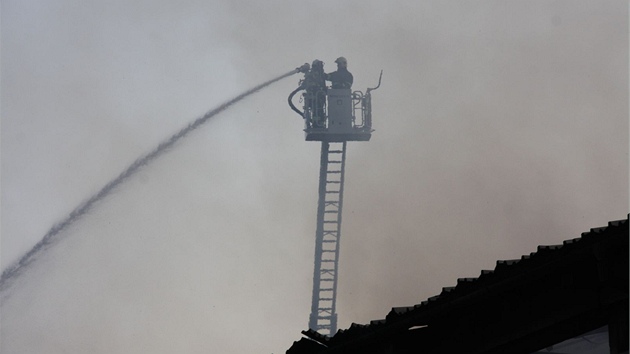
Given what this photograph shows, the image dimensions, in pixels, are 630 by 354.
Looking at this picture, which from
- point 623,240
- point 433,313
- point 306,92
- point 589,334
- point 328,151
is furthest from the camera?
point 328,151

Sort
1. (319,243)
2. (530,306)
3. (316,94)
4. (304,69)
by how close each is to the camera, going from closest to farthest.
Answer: (530,306)
(316,94)
(304,69)
(319,243)

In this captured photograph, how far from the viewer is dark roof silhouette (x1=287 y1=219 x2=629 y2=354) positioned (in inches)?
504

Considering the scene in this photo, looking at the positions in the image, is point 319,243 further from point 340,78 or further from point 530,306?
point 530,306

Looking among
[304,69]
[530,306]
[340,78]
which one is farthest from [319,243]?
[530,306]

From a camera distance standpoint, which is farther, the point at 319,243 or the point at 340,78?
the point at 319,243

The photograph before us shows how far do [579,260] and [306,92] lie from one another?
92.4 meters

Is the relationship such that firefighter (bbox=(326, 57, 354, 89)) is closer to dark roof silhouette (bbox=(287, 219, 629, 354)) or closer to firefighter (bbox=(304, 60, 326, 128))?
firefighter (bbox=(304, 60, 326, 128))

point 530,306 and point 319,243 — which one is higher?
point 319,243

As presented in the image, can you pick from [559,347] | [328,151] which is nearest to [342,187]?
[328,151]

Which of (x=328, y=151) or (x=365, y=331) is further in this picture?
(x=328, y=151)

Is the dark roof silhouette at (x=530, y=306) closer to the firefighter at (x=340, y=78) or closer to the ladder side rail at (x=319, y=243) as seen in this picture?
the firefighter at (x=340, y=78)

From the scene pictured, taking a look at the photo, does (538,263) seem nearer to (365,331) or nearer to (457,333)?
(457,333)

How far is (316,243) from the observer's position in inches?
4887

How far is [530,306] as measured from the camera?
13.5 m
